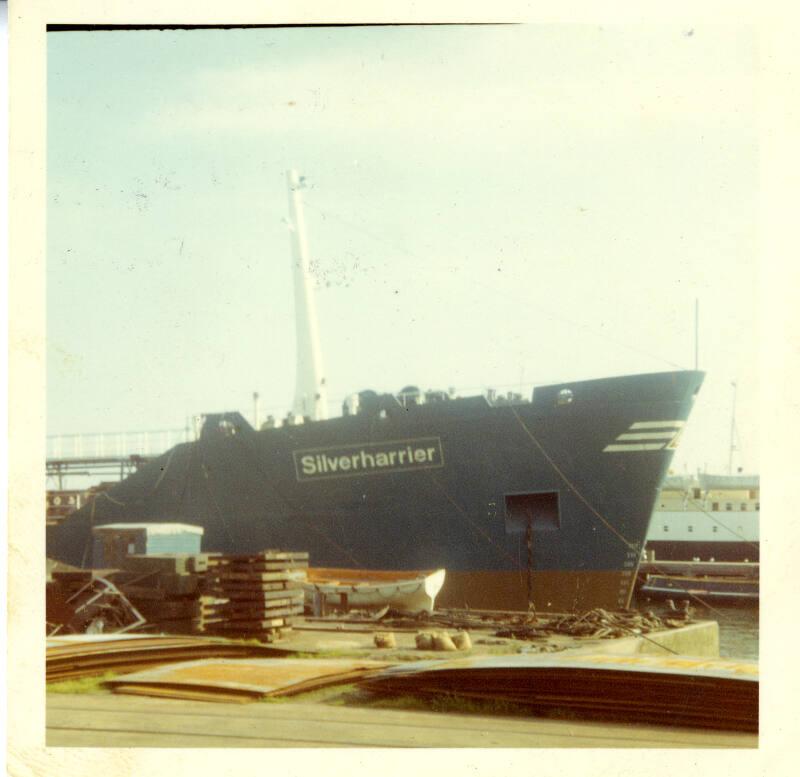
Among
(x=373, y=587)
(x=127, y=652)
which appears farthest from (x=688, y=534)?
(x=127, y=652)

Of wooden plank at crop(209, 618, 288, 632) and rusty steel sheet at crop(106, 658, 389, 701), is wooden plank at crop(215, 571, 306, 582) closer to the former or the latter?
wooden plank at crop(209, 618, 288, 632)

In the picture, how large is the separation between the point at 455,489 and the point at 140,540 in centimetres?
397

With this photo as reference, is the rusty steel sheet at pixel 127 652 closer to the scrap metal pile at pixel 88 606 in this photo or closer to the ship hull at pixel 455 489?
the scrap metal pile at pixel 88 606

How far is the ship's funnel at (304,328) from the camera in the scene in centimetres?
973

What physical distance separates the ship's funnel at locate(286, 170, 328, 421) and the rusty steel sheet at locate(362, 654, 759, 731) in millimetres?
3884

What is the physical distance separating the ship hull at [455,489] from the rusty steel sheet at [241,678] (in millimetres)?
3292

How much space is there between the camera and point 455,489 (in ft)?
41.0

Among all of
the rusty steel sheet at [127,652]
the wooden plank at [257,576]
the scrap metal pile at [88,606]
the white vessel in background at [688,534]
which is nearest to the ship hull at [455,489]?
the scrap metal pile at [88,606]

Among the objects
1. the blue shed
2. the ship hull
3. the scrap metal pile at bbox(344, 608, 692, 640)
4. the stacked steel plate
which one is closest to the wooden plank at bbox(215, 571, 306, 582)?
the stacked steel plate

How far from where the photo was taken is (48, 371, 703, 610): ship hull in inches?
468

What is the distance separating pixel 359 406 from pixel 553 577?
3148 mm

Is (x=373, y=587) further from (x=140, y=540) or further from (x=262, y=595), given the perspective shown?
(x=140, y=540)

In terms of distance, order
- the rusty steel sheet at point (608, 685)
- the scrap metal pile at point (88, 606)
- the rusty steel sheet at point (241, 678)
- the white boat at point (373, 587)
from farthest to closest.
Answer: the white boat at point (373, 587) → the scrap metal pile at point (88, 606) → the rusty steel sheet at point (241, 678) → the rusty steel sheet at point (608, 685)
